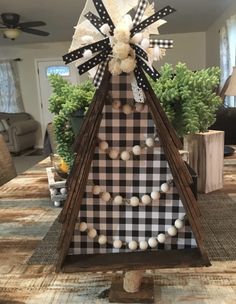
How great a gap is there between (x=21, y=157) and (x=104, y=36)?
5.84 metres

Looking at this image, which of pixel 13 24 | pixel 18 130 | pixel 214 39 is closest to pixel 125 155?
pixel 13 24

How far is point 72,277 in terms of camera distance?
0.64 m

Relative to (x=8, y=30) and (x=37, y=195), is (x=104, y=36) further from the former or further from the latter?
(x=8, y=30)

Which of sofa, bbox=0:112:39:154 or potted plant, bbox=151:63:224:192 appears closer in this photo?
potted plant, bbox=151:63:224:192

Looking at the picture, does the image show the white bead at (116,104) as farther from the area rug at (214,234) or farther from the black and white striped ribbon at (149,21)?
the area rug at (214,234)

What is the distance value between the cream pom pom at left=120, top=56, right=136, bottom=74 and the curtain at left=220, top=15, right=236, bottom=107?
3.87 m

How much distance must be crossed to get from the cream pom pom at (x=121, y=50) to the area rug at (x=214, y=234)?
0.49 m

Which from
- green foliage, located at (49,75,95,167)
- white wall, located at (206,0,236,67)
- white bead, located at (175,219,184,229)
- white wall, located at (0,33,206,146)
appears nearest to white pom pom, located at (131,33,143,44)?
white bead, located at (175,219,184,229)

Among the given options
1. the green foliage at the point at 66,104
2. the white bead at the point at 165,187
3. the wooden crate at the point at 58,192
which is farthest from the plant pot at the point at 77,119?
the white bead at the point at 165,187

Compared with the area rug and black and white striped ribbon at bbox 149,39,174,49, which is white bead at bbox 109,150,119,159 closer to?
black and white striped ribbon at bbox 149,39,174,49

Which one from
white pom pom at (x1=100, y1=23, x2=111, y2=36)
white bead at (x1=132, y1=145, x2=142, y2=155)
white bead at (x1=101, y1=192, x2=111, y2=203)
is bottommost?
white bead at (x1=101, y1=192, x2=111, y2=203)

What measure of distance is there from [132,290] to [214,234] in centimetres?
34

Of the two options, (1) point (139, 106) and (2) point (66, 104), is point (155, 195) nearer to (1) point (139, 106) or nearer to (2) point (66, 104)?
(1) point (139, 106)

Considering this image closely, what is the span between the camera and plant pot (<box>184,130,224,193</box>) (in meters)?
1.09
